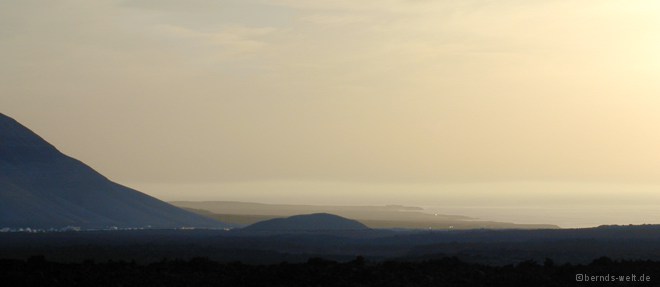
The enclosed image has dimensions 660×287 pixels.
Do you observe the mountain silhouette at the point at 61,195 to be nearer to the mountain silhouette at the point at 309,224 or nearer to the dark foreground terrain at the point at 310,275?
the mountain silhouette at the point at 309,224

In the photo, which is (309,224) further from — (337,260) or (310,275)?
(310,275)

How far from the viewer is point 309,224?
4749 inches

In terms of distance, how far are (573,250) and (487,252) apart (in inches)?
242

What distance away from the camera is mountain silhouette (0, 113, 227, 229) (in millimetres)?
125125

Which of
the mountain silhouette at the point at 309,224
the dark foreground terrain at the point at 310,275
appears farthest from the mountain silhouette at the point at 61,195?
the dark foreground terrain at the point at 310,275

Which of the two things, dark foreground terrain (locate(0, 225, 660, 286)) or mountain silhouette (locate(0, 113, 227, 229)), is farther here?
mountain silhouette (locate(0, 113, 227, 229))

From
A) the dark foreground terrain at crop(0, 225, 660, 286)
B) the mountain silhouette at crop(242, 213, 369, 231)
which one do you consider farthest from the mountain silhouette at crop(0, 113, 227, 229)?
the dark foreground terrain at crop(0, 225, 660, 286)

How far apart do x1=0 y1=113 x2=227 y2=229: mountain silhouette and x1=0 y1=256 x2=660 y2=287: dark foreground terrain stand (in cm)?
8218

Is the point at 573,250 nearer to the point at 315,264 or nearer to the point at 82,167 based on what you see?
the point at 315,264

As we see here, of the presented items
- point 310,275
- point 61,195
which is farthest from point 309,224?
point 310,275

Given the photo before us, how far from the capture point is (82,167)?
148m

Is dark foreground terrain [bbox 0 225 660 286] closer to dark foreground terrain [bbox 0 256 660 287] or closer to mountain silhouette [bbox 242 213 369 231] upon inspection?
dark foreground terrain [bbox 0 256 660 287]

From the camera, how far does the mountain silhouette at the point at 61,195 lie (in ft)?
411

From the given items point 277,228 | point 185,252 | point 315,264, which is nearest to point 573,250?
point 185,252
